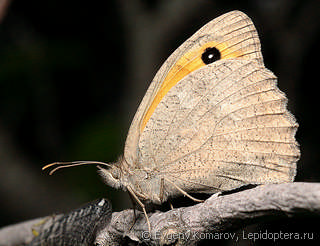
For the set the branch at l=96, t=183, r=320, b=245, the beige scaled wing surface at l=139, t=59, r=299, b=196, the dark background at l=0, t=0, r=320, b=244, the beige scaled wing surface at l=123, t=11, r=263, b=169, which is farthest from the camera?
the dark background at l=0, t=0, r=320, b=244

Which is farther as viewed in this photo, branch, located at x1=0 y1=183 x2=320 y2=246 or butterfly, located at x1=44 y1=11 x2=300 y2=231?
butterfly, located at x1=44 y1=11 x2=300 y2=231

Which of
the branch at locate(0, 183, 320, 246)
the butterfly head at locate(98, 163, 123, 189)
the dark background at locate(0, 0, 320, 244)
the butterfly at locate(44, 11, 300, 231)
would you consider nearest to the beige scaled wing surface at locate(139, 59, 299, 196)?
the butterfly at locate(44, 11, 300, 231)

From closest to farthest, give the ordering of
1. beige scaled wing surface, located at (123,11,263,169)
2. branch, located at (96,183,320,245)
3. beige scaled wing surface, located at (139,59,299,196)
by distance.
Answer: branch, located at (96,183,320,245)
beige scaled wing surface, located at (139,59,299,196)
beige scaled wing surface, located at (123,11,263,169)

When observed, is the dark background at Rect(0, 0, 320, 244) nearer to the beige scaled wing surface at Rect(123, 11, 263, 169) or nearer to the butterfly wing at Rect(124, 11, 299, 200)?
the butterfly wing at Rect(124, 11, 299, 200)

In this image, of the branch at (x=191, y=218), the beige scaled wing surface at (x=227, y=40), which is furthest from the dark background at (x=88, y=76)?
the branch at (x=191, y=218)

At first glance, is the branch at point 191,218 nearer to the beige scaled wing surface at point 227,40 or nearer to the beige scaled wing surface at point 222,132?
the beige scaled wing surface at point 222,132

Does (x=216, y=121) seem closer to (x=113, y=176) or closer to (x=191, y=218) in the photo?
(x=113, y=176)

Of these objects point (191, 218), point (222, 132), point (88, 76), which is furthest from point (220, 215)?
point (88, 76)

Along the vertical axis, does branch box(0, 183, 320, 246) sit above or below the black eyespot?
below
